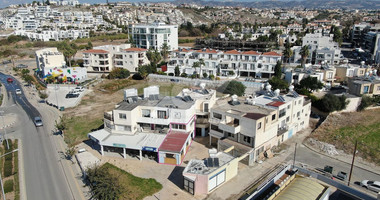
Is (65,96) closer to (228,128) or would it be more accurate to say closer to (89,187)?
(89,187)

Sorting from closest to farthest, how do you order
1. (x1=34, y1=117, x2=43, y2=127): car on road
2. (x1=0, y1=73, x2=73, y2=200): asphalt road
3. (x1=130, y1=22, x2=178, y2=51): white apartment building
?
1. (x1=0, y1=73, x2=73, y2=200): asphalt road
2. (x1=34, y1=117, x2=43, y2=127): car on road
3. (x1=130, y1=22, x2=178, y2=51): white apartment building

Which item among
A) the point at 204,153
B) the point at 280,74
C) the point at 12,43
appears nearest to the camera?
the point at 204,153

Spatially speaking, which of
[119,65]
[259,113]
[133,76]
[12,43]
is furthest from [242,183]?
[12,43]

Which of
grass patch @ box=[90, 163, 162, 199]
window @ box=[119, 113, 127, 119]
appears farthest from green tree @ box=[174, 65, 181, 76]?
grass patch @ box=[90, 163, 162, 199]

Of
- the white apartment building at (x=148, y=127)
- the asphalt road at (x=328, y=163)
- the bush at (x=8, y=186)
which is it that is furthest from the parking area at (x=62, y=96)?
the asphalt road at (x=328, y=163)

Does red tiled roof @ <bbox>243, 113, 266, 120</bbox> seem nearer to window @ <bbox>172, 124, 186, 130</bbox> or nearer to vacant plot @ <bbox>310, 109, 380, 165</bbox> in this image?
window @ <bbox>172, 124, 186, 130</bbox>

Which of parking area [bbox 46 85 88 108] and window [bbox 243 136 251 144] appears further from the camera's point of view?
parking area [bbox 46 85 88 108]

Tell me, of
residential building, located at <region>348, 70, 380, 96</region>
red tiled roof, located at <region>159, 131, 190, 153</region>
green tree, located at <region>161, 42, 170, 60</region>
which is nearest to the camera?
red tiled roof, located at <region>159, 131, 190, 153</region>
